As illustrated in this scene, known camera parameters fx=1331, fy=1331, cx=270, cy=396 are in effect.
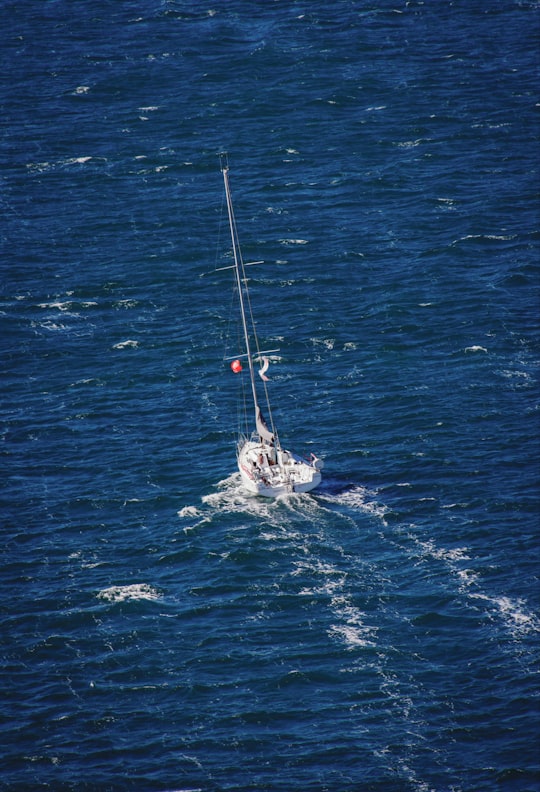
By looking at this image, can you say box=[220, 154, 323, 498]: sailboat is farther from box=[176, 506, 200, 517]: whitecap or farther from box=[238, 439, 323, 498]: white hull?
box=[176, 506, 200, 517]: whitecap

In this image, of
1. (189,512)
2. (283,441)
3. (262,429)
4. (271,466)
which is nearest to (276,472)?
(271,466)

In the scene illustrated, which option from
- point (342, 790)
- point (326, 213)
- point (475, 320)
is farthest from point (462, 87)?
point (342, 790)

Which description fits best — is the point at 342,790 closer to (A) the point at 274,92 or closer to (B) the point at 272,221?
(B) the point at 272,221

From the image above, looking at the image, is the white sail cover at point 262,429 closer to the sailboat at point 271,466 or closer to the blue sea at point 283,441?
the sailboat at point 271,466

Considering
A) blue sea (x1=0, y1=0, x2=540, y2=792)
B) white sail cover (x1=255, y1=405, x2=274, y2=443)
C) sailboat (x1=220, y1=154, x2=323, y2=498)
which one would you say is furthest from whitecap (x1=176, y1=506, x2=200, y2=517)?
white sail cover (x1=255, y1=405, x2=274, y2=443)

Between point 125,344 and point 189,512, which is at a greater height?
point 125,344

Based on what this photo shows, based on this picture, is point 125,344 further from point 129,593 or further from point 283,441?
point 129,593
